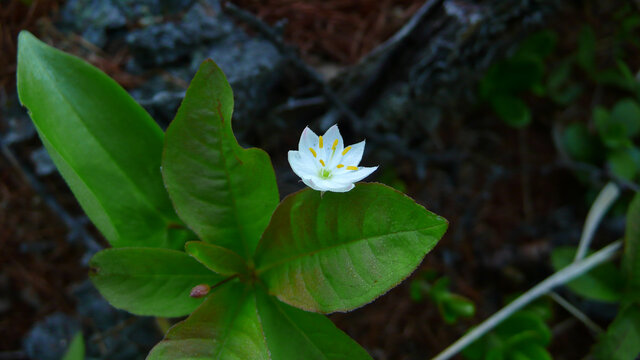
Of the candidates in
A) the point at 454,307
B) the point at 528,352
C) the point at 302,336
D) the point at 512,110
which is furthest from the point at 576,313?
the point at 302,336

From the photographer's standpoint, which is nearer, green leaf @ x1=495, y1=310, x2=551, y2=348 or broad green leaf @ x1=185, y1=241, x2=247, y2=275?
broad green leaf @ x1=185, y1=241, x2=247, y2=275

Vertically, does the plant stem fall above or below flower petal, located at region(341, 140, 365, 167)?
below

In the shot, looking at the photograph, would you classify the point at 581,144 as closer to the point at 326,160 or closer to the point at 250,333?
the point at 326,160

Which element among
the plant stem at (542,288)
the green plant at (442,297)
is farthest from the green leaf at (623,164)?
the green plant at (442,297)

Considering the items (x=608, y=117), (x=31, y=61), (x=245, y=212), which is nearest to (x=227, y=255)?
(x=245, y=212)

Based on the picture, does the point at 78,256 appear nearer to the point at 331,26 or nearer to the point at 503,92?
the point at 331,26

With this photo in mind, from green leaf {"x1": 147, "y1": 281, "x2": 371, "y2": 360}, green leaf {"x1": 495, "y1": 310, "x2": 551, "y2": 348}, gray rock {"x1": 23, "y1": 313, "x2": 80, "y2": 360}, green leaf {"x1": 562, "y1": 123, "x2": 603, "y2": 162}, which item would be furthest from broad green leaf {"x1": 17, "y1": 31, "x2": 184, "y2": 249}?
green leaf {"x1": 562, "y1": 123, "x2": 603, "y2": 162}

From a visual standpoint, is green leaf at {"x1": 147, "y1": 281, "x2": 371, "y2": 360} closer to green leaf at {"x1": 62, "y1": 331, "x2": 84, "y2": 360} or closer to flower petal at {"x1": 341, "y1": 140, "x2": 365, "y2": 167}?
flower petal at {"x1": 341, "y1": 140, "x2": 365, "y2": 167}
